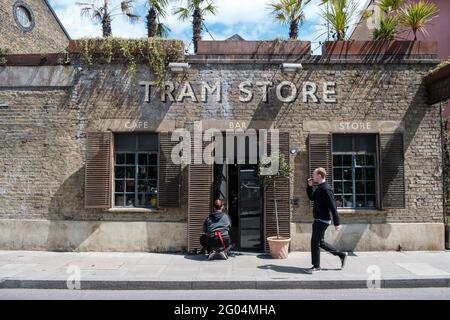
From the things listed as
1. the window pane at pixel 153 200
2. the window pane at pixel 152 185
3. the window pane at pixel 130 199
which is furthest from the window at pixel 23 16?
the window pane at pixel 153 200

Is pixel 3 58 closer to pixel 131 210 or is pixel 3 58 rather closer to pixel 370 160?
pixel 131 210

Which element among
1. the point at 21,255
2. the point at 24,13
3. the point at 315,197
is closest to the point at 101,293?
the point at 21,255

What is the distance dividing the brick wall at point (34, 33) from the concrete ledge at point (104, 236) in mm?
6049

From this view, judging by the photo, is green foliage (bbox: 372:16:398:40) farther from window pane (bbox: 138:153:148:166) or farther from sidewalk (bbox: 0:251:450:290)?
window pane (bbox: 138:153:148:166)

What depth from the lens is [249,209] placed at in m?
9.95

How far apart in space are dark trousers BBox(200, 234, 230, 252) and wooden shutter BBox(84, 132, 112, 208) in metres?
2.52

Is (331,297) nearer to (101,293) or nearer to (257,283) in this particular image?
(257,283)

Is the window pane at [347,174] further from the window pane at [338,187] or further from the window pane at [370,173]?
the window pane at [370,173]

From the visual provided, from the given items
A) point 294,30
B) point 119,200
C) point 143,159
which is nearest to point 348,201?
point 294,30

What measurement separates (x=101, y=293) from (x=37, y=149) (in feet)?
15.8

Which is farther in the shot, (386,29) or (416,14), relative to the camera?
(386,29)

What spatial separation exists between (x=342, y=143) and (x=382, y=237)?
2445 millimetres

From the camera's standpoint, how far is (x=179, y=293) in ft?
22.0

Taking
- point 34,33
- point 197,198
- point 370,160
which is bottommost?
point 197,198
